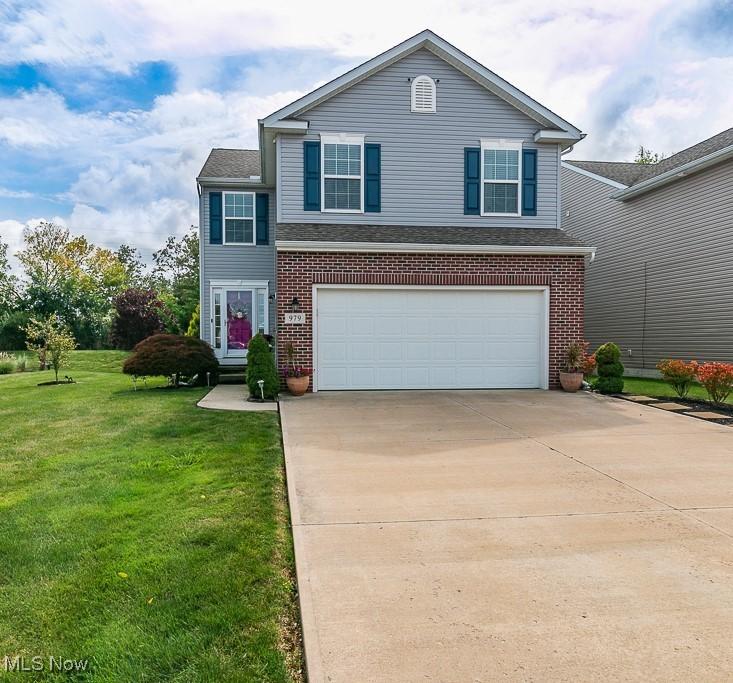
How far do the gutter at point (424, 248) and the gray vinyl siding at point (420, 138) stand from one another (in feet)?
4.21

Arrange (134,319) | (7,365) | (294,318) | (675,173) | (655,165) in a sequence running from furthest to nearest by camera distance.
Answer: (134,319)
(7,365)
(655,165)
(675,173)
(294,318)

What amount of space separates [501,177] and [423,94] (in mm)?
2575

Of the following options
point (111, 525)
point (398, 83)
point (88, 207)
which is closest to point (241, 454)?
point (111, 525)

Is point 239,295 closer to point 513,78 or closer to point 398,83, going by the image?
point 398,83

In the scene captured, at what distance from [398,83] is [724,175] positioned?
8328mm

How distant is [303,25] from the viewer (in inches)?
416

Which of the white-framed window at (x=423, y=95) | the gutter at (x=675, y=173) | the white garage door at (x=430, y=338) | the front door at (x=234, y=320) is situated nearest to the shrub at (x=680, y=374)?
the white garage door at (x=430, y=338)

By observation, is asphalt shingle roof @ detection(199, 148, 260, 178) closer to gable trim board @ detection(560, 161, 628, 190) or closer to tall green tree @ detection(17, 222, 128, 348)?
gable trim board @ detection(560, 161, 628, 190)

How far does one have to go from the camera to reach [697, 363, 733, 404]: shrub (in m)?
10.5

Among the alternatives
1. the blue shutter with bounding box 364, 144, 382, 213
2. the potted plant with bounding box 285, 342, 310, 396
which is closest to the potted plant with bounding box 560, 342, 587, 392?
the blue shutter with bounding box 364, 144, 382, 213

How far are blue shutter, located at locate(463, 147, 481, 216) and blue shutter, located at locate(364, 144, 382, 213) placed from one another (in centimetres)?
198

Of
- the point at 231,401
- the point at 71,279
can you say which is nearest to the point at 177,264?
the point at 71,279

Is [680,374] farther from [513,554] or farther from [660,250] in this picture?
[513,554]

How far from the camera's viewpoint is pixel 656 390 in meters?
13.4
